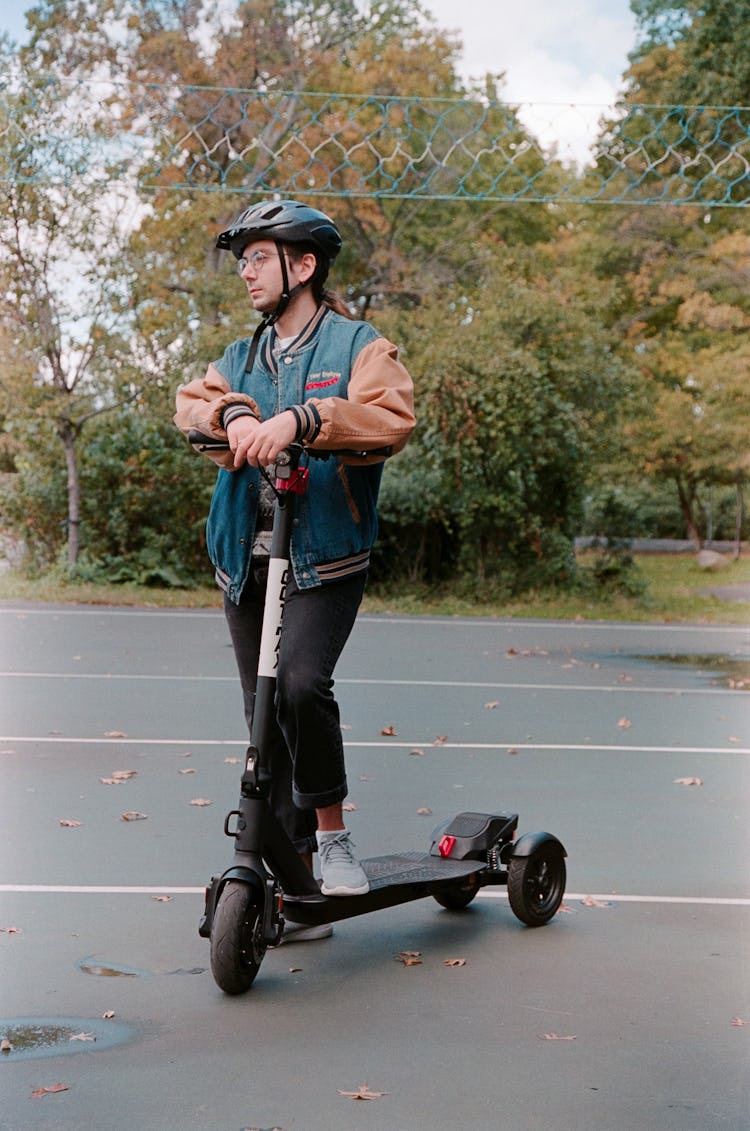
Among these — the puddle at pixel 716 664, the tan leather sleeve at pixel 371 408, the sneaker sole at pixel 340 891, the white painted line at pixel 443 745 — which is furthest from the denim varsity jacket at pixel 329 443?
the puddle at pixel 716 664

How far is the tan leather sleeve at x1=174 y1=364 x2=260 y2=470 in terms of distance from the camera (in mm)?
4602

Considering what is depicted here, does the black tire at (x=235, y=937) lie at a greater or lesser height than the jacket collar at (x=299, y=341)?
lesser

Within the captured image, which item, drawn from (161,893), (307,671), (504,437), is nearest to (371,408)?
(307,671)

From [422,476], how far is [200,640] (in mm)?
7632

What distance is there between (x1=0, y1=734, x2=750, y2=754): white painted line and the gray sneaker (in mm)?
4317

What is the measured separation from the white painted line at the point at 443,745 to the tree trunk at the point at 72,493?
14108mm

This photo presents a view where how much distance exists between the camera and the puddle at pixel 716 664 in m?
13.4

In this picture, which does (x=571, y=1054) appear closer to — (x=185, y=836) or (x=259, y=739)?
(x=259, y=739)

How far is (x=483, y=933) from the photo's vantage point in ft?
16.9

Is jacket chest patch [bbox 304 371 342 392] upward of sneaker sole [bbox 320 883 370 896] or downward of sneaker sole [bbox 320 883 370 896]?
upward

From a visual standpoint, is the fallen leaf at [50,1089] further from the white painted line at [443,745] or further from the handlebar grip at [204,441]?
the white painted line at [443,745]

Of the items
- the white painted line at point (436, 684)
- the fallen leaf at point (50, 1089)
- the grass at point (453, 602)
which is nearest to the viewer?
the fallen leaf at point (50, 1089)

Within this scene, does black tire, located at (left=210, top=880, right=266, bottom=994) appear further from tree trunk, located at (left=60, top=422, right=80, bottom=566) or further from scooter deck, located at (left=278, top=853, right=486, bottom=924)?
tree trunk, located at (left=60, top=422, right=80, bottom=566)

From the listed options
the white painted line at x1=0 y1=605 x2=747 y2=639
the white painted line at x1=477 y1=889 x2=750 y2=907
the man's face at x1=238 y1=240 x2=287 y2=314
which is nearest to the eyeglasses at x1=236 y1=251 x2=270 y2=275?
the man's face at x1=238 y1=240 x2=287 y2=314
